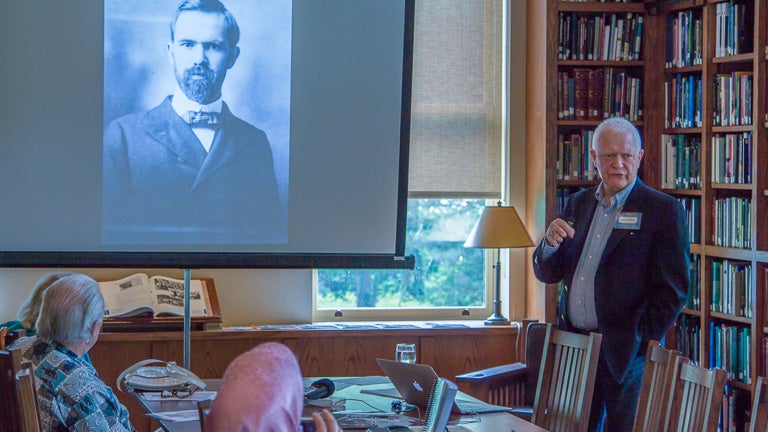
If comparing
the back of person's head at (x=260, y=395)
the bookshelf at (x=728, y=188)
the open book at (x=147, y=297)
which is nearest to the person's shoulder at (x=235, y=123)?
the open book at (x=147, y=297)

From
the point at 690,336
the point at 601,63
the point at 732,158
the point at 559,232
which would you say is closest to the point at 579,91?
the point at 601,63

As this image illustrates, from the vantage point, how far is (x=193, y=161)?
437 cm

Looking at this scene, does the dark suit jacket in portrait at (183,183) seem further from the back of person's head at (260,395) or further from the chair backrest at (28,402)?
the back of person's head at (260,395)

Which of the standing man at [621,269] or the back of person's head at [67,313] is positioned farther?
the standing man at [621,269]

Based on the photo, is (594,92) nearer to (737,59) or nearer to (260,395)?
(737,59)

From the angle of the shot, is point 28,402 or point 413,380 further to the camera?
point 413,380

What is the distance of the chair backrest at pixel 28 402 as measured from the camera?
7.56ft

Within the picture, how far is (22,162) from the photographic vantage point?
429cm

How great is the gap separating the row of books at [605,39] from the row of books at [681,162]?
510 mm

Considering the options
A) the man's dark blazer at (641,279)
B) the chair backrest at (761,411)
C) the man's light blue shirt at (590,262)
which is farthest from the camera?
the man's light blue shirt at (590,262)

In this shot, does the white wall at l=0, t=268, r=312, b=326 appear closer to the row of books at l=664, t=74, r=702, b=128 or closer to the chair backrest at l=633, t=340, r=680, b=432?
the row of books at l=664, t=74, r=702, b=128

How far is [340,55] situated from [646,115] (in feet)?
5.83

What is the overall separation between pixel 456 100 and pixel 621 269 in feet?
6.49

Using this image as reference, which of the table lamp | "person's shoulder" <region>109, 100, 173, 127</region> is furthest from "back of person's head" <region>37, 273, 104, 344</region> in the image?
the table lamp
